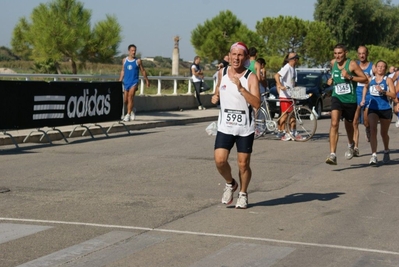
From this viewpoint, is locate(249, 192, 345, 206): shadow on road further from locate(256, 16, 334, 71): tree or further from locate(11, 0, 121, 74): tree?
locate(256, 16, 334, 71): tree

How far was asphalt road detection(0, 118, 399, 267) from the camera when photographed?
7277 millimetres

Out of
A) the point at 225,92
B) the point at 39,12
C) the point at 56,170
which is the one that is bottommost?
the point at 56,170

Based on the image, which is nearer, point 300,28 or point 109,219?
point 109,219

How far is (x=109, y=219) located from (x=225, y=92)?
6.46ft

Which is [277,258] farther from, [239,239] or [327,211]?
[327,211]

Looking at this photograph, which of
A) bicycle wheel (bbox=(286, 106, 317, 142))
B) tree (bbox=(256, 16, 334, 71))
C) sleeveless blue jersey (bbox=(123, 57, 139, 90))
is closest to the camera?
bicycle wheel (bbox=(286, 106, 317, 142))

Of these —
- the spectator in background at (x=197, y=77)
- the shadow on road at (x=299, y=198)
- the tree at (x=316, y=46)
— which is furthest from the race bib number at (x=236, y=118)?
the tree at (x=316, y=46)

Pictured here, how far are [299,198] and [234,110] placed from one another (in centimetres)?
176

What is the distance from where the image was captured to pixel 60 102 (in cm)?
1714

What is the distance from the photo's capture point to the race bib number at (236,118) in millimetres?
9438

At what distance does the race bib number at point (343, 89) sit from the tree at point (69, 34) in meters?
34.6

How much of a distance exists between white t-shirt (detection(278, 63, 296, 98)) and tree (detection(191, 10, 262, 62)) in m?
50.0

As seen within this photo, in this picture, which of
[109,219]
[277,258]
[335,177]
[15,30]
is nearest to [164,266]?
[277,258]

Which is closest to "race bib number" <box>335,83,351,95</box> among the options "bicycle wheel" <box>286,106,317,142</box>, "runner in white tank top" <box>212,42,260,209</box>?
"bicycle wheel" <box>286,106,317,142</box>
